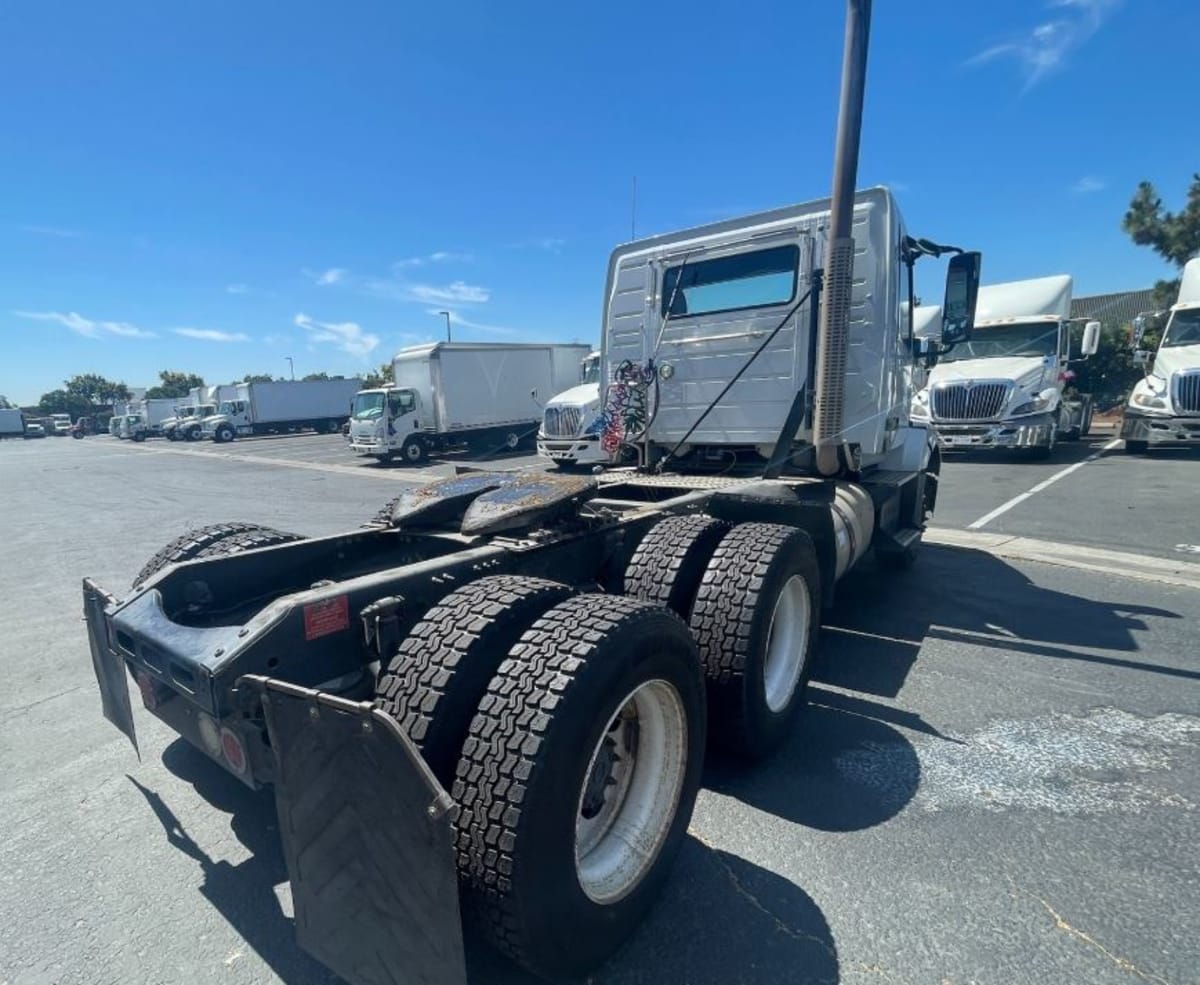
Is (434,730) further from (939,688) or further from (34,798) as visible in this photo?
(939,688)

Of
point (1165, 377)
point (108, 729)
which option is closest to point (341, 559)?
point (108, 729)

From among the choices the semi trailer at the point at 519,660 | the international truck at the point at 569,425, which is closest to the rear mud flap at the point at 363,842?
the semi trailer at the point at 519,660

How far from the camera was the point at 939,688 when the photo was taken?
12.5ft

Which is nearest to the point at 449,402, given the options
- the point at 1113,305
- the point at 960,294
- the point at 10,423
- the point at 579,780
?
the point at 960,294

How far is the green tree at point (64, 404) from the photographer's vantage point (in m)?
93.0

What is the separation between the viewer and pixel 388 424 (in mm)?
21172

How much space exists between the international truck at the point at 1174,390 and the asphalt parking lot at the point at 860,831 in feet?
36.4

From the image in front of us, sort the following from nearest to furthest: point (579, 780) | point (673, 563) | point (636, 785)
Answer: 1. point (579, 780)
2. point (636, 785)
3. point (673, 563)

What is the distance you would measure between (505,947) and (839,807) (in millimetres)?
1609

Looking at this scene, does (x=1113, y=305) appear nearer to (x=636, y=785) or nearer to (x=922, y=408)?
(x=922, y=408)

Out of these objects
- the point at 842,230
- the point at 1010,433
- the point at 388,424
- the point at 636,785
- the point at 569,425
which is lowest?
the point at 636,785

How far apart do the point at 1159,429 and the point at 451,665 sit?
671 inches

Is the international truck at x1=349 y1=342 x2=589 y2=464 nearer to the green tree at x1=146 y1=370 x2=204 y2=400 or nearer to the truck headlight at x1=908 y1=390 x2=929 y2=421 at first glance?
Answer: the truck headlight at x1=908 y1=390 x2=929 y2=421

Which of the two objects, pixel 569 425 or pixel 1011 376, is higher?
pixel 1011 376
